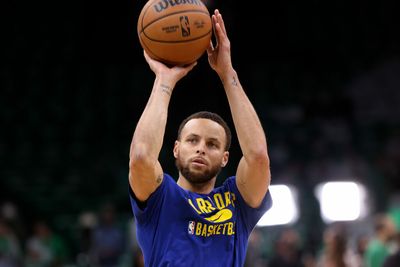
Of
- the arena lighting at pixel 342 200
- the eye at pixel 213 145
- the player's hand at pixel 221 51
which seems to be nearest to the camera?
the eye at pixel 213 145

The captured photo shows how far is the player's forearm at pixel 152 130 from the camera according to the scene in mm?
3564

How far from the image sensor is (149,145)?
358 cm

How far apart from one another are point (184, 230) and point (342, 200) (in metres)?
10.1

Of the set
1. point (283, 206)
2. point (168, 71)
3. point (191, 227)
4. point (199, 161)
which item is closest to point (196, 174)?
point (199, 161)

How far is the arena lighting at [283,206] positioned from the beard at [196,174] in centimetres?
961

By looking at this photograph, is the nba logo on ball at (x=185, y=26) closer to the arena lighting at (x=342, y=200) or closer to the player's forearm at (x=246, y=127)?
the player's forearm at (x=246, y=127)

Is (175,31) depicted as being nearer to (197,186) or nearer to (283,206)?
(197,186)

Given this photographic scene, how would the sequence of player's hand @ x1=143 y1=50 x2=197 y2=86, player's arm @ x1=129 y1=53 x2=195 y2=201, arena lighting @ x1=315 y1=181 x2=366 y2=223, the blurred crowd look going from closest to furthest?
player's arm @ x1=129 y1=53 x2=195 y2=201, player's hand @ x1=143 y1=50 x2=197 y2=86, the blurred crowd, arena lighting @ x1=315 y1=181 x2=366 y2=223

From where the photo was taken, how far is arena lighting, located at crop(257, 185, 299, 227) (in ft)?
44.0

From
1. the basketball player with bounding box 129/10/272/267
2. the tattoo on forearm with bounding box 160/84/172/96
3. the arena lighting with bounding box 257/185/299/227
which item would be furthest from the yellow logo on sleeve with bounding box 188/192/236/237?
the arena lighting with bounding box 257/185/299/227

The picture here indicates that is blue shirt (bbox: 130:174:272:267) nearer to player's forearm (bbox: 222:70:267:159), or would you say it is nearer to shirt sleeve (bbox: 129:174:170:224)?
shirt sleeve (bbox: 129:174:170:224)

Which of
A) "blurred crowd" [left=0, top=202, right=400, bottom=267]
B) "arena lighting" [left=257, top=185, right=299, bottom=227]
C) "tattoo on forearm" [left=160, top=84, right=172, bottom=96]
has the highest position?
"tattoo on forearm" [left=160, top=84, right=172, bottom=96]

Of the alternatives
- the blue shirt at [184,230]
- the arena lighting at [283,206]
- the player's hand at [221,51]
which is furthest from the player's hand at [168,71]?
the arena lighting at [283,206]

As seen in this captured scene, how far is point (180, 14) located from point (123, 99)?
36.6ft
